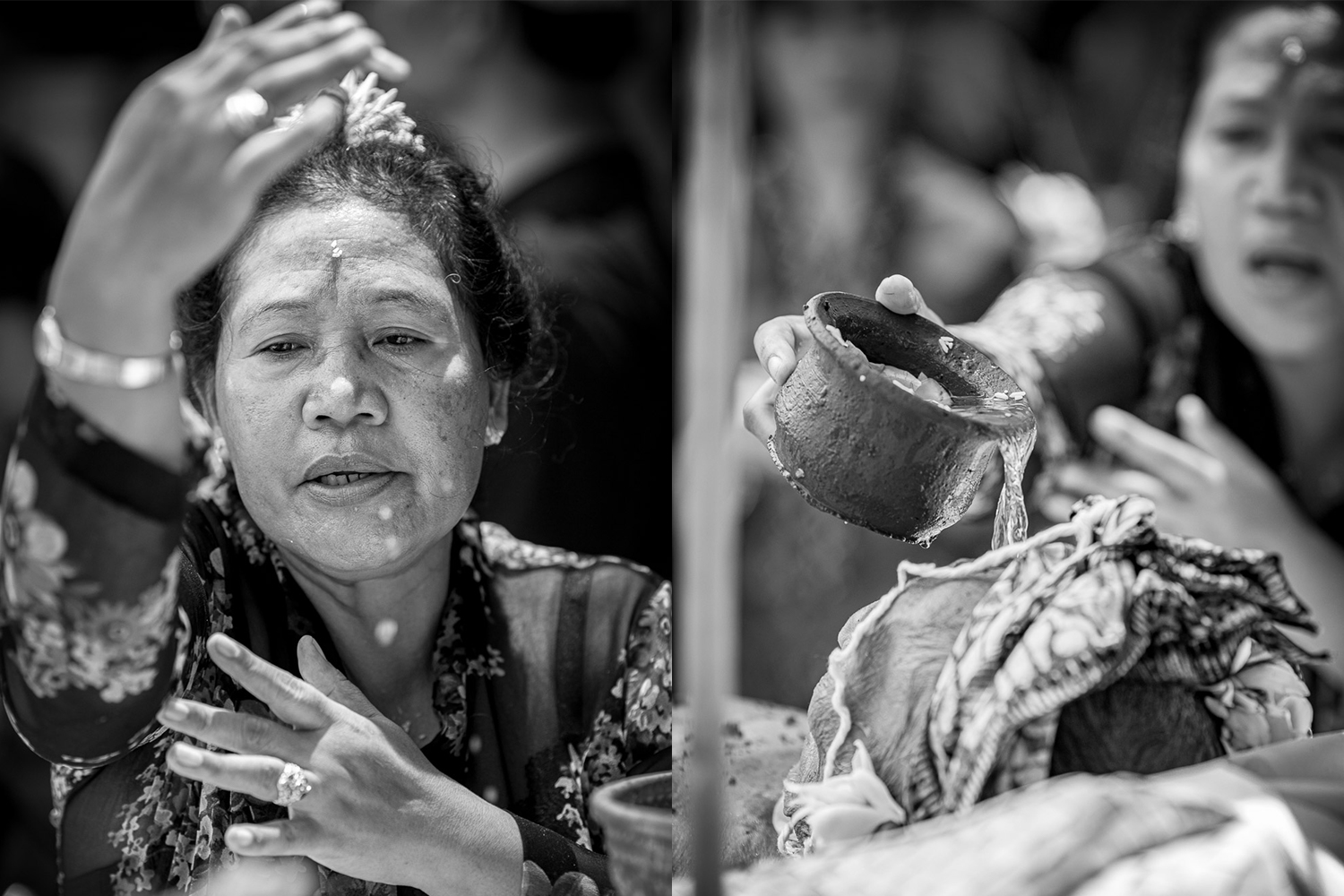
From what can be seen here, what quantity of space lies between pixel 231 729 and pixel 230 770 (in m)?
0.04

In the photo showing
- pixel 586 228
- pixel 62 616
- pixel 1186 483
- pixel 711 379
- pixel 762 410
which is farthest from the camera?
pixel 1186 483

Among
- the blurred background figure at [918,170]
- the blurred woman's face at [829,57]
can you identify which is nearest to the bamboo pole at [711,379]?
the blurred background figure at [918,170]

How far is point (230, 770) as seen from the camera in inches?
50.1

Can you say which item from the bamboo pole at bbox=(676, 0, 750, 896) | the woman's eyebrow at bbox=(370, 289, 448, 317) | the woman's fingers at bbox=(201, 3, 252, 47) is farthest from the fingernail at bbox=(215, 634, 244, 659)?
the woman's fingers at bbox=(201, 3, 252, 47)

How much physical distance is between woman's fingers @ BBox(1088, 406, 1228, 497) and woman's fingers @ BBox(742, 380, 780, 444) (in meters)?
1.02

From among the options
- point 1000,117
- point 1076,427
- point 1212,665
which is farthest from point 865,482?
point 1000,117

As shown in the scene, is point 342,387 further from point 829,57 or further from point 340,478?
point 829,57

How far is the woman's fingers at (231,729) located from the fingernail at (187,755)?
16 mm

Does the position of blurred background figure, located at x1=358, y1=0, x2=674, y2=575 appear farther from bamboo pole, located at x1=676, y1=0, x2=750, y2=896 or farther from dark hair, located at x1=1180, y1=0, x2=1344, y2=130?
dark hair, located at x1=1180, y1=0, x2=1344, y2=130

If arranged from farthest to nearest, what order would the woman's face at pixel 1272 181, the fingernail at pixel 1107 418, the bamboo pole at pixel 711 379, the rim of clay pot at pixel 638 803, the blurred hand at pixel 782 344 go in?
the fingernail at pixel 1107 418 < the woman's face at pixel 1272 181 < the blurred hand at pixel 782 344 < the rim of clay pot at pixel 638 803 < the bamboo pole at pixel 711 379

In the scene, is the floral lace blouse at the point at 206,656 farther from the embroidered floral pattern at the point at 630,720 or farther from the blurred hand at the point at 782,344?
the blurred hand at the point at 782,344

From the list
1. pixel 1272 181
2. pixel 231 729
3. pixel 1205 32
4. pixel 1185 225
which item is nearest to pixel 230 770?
pixel 231 729

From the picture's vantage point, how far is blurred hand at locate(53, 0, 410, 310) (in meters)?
1.21

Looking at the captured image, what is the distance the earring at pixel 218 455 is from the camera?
4.39 feet
